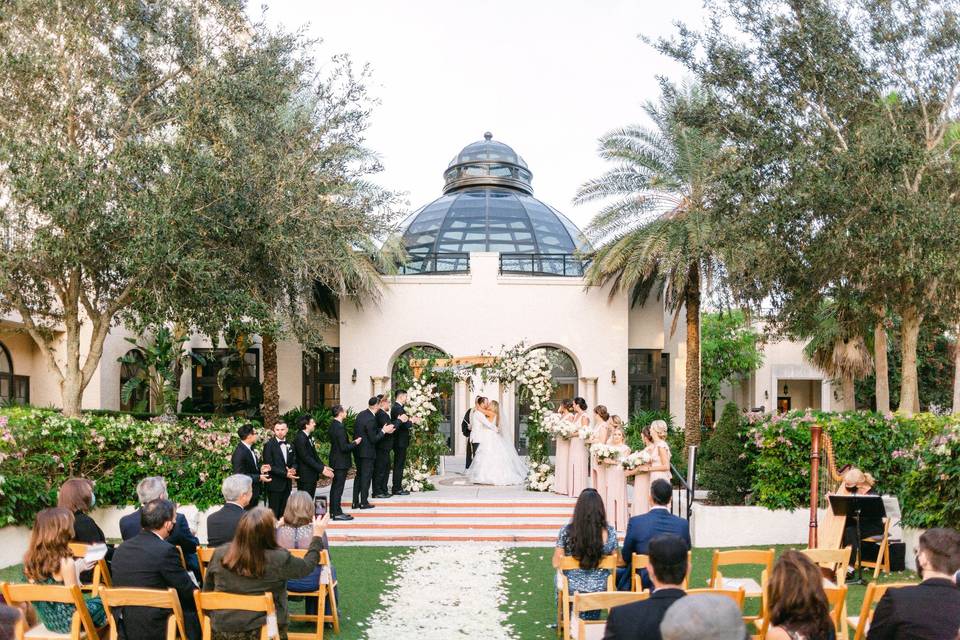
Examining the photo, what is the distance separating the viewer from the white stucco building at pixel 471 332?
23141mm

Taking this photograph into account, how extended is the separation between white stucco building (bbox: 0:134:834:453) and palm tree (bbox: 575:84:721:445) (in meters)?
1.66

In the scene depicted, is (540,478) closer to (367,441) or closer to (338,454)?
(367,441)

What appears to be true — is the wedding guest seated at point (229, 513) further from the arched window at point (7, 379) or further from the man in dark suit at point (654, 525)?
the arched window at point (7, 379)

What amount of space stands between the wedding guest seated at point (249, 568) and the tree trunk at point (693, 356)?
15.4 m

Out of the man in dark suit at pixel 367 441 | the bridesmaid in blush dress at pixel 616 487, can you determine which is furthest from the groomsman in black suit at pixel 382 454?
the bridesmaid in blush dress at pixel 616 487

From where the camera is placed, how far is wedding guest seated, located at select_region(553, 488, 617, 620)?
677 cm

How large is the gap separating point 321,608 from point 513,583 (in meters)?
3.25

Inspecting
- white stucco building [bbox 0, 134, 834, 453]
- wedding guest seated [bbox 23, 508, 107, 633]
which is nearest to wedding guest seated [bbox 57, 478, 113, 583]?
wedding guest seated [bbox 23, 508, 107, 633]

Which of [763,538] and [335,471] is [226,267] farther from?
[763,538]

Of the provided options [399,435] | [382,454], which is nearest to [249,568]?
[382,454]

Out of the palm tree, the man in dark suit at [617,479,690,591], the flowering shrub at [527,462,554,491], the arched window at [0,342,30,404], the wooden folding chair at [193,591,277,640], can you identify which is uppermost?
the palm tree

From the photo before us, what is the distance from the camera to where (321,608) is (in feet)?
22.7

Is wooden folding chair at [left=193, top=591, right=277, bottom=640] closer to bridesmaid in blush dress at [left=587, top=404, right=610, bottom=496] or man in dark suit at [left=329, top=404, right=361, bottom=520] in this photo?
man in dark suit at [left=329, top=404, right=361, bottom=520]

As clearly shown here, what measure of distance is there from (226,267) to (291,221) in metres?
1.40
